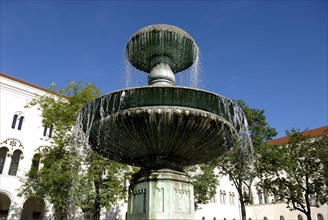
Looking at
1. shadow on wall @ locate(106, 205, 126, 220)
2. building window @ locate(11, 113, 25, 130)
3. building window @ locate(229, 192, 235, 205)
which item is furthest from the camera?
building window @ locate(229, 192, 235, 205)

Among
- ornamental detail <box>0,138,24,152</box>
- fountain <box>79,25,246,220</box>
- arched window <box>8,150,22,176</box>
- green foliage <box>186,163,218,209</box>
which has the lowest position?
fountain <box>79,25,246,220</box>

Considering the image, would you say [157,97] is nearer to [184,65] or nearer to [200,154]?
[200,154]

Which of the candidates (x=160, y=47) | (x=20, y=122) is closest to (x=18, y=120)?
(x=20, y=122)

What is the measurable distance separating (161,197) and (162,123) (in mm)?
1318

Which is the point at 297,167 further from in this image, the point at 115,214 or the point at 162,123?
the point at 162,123

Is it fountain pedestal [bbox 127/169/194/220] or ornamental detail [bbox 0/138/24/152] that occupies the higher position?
ornamental detail [bbox 0/138/24/152]

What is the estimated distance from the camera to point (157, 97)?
4.80 meters

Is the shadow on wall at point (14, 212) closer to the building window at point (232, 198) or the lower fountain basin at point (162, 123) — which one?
the lower fountain basin at point (162, 123)

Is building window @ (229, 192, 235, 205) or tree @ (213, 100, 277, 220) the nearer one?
tree @ (213, 100, 277, 220)

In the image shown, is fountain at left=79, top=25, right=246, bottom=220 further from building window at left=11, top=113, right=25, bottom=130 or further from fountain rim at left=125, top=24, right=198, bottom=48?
building window at left=11, top=113, right=25, bottom=130

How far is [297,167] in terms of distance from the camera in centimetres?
2227

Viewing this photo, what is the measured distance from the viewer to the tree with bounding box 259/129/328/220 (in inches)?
818

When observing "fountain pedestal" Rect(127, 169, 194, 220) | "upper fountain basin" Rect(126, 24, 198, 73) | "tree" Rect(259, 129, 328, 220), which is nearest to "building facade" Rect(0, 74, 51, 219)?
"tree" Rect(259, 129, 328, 220)

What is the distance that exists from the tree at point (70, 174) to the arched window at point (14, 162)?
5.45 meters
